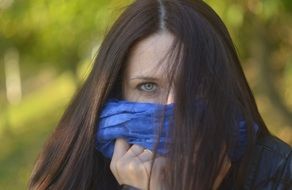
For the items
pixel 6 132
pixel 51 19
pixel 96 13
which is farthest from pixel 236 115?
pixel 6 132

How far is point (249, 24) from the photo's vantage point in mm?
4613

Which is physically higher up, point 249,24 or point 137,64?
point 249,24

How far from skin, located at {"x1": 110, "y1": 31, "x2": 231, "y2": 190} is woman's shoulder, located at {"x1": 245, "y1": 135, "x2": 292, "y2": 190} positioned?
13 centimetres

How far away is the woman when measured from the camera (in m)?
2.05

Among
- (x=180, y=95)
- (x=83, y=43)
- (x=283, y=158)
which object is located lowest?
(x=283, y=158)

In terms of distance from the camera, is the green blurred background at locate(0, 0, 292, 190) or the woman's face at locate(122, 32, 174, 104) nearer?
the woman's face at locate(122, 32, 174, 104)

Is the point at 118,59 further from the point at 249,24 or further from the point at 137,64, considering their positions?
the point at 249,24

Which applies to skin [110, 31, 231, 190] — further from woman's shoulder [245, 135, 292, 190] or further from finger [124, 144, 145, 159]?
woman's shoulder [245, 135, 292, 190]

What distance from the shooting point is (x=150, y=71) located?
208 cm

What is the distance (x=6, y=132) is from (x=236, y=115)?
1204 cm

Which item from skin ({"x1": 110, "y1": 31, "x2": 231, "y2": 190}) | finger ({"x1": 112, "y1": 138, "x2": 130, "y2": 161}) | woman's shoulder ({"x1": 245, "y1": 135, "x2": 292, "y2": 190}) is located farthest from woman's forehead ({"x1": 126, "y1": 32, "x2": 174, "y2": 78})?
woman's shoulder ({"x1": 245, "y1": 135, "x2": 292, "y2": 190})

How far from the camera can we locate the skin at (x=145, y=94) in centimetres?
207

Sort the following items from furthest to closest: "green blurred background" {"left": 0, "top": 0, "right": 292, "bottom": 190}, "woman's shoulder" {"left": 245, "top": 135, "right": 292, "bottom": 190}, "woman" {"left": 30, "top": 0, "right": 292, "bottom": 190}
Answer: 1. "green blurred background" {"left": 0, "top": 0, "right": 292, "bottom": 190}
2. "woman's shoulder" {"left": 245, "top": 135, "right": 292, "bottom": 190}
3. "woman" {"left": 30, "top": 0, "right": 292, "bottom": 190}

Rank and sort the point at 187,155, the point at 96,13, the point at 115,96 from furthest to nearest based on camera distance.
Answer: the point at 96,13, the point at 115,96, the point at 187,155
